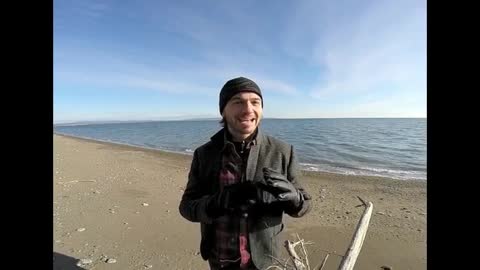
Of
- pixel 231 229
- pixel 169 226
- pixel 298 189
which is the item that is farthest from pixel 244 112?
pixel 169 226

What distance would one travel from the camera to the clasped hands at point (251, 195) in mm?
1745

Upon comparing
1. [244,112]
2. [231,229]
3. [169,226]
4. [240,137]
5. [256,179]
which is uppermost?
[244,112]

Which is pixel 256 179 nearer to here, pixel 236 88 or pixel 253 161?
pixel 253 161

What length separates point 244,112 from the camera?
1.87 m

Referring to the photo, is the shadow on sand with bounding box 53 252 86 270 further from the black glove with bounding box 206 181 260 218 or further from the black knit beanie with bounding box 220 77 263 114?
the black knit beanie with bounding box 220 77 263 114

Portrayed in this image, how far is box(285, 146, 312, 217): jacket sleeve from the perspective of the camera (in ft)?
6.41

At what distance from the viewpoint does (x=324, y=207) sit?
24.7 ft

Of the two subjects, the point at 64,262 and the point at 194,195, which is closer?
the point at 194,195

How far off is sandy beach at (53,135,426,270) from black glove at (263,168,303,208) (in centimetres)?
223

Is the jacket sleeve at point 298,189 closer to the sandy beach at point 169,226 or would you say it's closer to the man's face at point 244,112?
the man's face at point 244,112

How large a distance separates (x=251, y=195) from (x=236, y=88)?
0.73 metres

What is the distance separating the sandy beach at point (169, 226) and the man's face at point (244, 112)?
2.53 metres
